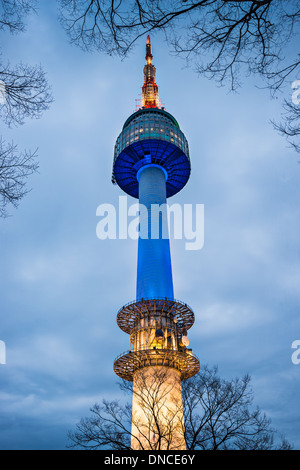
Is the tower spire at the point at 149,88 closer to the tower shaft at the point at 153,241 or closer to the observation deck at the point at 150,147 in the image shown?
the observation deck at the point at 150,147

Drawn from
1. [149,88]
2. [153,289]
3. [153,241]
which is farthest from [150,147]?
[153,289]

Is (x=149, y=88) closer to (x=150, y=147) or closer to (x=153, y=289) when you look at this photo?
(x=150, y=147)

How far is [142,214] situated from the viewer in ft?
200

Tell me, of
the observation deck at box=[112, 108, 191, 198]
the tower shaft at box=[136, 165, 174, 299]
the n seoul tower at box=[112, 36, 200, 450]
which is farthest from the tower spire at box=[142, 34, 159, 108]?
the tower shaft at box=[136, 165, 174, 299]

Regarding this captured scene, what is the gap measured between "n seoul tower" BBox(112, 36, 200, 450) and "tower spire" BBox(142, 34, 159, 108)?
0.74 feet

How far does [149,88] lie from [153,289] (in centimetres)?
5287

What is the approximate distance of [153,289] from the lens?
2032 inches

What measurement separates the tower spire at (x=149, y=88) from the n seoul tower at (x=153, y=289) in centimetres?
23

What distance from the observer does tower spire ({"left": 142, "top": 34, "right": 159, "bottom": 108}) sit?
7994 cm

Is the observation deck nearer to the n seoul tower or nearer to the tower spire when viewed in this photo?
the n seoul tower

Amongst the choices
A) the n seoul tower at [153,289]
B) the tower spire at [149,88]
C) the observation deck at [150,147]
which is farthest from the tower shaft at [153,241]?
the tower spire at [149,88]

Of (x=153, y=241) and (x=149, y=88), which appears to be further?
(x=149, y=88)

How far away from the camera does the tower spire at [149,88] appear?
79938mm
